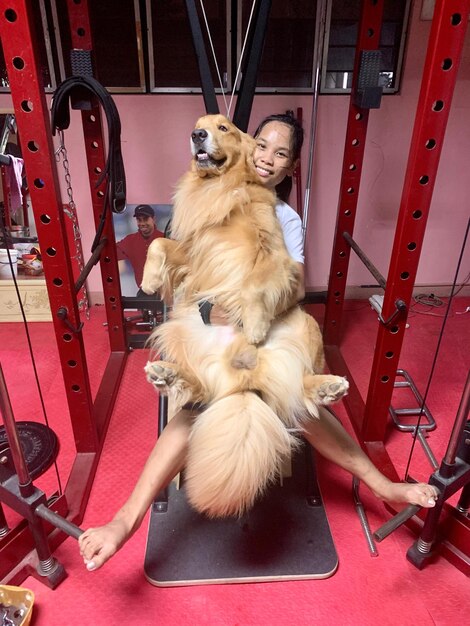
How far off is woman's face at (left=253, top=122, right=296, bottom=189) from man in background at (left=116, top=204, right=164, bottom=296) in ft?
4.13

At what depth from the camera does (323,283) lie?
9.03ft

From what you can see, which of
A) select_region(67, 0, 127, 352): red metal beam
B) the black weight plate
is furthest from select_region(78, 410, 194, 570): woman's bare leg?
select_region(67, 0, 127, 352): red metal beam

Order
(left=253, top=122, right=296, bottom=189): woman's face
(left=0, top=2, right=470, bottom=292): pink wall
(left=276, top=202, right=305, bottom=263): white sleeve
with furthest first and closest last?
1. (left=0, top=2, right=470, bottom=292): pink wall
2. (left=276, top=202, right=305, bottom=263): white sleeve
3. (left=253, top=122, right=296, bottom=189): woman's face

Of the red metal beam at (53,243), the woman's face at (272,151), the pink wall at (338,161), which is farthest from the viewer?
the pink wall at (338,161)

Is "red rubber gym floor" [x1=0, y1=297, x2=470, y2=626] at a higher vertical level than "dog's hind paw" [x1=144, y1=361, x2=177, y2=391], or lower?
lower

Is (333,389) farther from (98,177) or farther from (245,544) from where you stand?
(98,177)

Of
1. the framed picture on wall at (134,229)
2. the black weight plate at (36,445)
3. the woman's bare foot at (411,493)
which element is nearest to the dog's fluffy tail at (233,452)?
the woman's bare foot at (411,493)

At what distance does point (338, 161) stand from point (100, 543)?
2.13 m

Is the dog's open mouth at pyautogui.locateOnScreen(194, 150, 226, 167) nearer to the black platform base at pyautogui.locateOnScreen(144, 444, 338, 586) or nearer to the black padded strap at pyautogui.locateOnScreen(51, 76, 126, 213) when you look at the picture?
the black padded strap at pyautogui.locateOnScreen(51, 76, 126, 213)

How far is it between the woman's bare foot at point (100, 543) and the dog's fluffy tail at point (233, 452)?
0.64 ft

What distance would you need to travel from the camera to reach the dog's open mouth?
1215 mm

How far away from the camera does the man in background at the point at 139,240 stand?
96.9 inches

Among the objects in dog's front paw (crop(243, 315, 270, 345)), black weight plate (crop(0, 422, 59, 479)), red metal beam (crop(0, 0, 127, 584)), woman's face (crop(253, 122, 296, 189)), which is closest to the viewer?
A: red metal beam (crop(0, 0, 127, 584))

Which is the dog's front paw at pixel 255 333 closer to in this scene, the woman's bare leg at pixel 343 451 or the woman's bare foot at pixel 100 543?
the woman's bare leg at pixel 343 451
